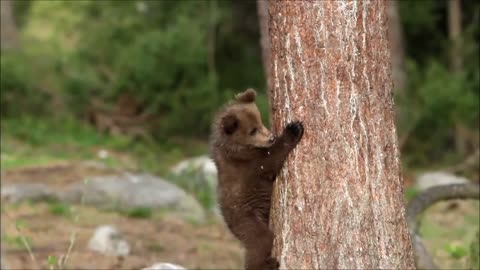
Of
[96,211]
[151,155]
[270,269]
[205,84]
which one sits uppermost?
[205,84]

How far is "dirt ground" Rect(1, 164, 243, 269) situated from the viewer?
9672 millimetres

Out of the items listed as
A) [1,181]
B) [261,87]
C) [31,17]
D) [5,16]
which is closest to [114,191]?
[1,181]

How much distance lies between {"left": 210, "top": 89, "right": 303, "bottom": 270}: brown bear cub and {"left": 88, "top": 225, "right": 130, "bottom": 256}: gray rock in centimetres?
365

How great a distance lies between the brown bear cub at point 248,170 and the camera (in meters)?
5.76

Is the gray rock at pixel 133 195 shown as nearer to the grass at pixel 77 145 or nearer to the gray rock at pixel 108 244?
the gray rock at pixel 108 244

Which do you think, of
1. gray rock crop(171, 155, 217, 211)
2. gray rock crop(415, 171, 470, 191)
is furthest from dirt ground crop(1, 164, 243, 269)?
gray rock crop(415, 171, 470, 191)

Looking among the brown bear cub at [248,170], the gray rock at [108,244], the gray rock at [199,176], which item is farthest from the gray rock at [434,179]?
the brown bear cub at [248,170]

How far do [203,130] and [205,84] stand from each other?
1270 mm

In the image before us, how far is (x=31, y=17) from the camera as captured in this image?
27016 mm

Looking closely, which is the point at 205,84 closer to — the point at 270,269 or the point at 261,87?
the point at 261,87

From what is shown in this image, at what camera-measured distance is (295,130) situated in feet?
17.2

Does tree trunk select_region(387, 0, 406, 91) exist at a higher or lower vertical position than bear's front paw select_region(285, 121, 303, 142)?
higher

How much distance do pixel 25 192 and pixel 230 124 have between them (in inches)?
238

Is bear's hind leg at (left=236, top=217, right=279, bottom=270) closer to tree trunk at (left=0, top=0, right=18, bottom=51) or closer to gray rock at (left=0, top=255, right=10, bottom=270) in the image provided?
gray rock at (left=0, top=255, right=10, bottom=270)
